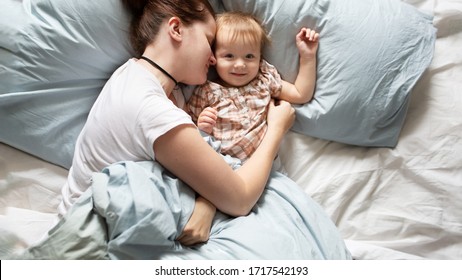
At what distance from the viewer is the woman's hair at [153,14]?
102 cm

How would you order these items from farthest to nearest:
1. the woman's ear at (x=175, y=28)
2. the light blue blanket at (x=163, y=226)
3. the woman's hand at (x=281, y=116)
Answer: the woman's hand at (x=281, y=116), the woman's ear at (x=175, y=28), the light blue blanket at (x=163, y=226)

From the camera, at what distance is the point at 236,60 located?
1101 millimetres

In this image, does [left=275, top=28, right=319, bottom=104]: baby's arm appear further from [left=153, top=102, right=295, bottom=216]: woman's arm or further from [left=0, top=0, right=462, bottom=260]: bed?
[left=153, top=102, right=295, bottom=216]: woman's arm

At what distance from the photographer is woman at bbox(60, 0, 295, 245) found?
90 centimetres

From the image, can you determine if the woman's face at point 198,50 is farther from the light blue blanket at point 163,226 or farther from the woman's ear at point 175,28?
the light blue blanket at point 163,226

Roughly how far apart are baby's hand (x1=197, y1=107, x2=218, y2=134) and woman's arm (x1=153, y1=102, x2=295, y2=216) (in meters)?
0.13

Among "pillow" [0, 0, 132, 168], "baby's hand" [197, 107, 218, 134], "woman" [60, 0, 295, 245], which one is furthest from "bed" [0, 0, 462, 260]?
"baby's hand" [197, 107, 218, 134]

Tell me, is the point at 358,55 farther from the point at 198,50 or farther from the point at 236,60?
the point at 198,50

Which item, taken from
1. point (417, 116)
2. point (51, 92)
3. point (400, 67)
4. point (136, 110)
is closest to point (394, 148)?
point (417, 116)

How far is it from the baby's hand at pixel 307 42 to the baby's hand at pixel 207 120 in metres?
0.30

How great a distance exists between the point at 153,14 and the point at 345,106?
1.82 feet

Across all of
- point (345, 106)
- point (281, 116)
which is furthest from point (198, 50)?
point (345, 106)

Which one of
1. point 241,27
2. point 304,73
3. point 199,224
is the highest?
point 241,27

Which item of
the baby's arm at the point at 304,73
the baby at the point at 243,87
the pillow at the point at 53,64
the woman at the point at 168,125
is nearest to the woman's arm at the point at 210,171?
the woman at the point at 168,125
